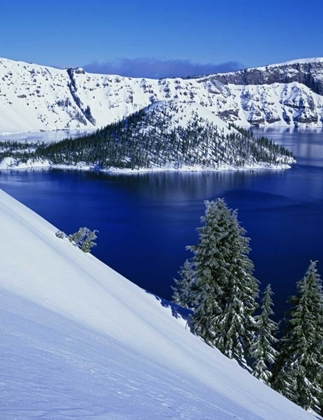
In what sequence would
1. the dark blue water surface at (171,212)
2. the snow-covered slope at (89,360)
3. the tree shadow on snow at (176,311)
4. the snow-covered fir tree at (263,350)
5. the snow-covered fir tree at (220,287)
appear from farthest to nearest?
the dark blue water surface at (171,212) → the tree shadow on snow at (176,311) → the snow-covered fir tree at (220,287) → the snow-covered fir tree at (263,350) → the snow-covered slope at (89,360)

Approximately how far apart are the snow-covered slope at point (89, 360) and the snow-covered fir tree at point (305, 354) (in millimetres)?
6277

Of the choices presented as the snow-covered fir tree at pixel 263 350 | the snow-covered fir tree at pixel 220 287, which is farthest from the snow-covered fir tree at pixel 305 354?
the snow-covered fir tree at pixel 220 287

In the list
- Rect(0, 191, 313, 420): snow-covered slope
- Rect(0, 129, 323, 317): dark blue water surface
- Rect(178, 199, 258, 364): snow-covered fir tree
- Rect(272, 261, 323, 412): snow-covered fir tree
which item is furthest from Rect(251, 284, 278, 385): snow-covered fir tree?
Rect(0, 129, 323, 317): dark blue water surface

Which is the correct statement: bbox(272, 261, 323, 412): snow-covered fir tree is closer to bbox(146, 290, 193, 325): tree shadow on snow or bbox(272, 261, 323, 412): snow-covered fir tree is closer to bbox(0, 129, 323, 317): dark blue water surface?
bbox(146, 290, 193, 325): tree shadow on snow

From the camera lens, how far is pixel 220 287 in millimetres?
25281

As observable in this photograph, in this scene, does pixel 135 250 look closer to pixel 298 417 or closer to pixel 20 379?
pixel 298 417

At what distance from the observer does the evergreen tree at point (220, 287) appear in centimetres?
2469

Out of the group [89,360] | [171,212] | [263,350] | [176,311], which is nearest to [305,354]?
[263,350]

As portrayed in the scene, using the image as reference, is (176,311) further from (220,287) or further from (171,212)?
(171,212)

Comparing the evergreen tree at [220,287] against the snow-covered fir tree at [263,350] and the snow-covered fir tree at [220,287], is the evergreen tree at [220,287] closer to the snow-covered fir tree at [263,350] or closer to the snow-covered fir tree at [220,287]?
the snow-covered fir tree at [220,287]

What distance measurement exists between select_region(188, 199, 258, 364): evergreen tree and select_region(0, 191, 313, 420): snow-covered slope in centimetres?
609

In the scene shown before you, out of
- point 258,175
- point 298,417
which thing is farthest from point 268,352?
point 258,175

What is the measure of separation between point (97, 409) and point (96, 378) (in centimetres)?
145

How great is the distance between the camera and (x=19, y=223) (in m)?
17.2
